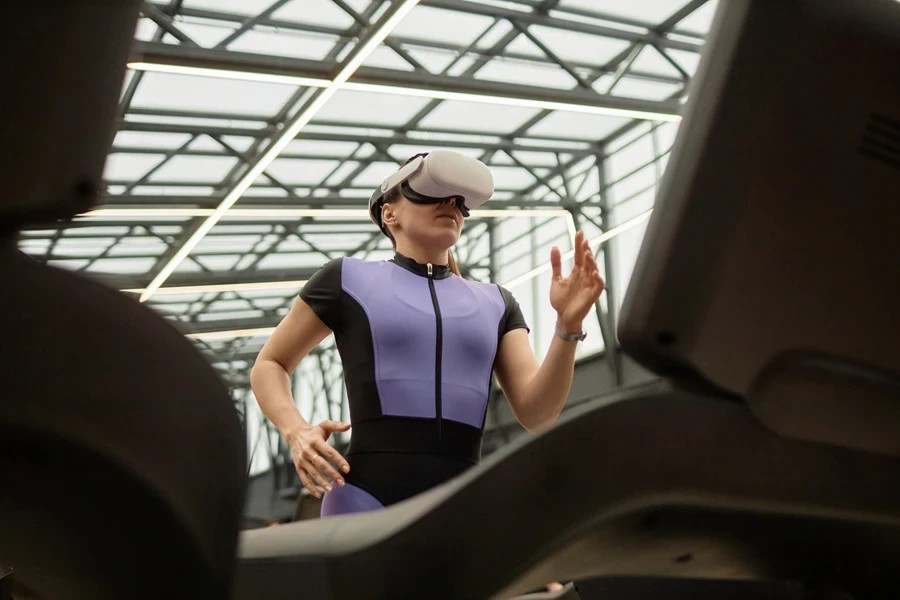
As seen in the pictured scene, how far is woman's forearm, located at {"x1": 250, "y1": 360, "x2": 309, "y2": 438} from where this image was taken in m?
1.41

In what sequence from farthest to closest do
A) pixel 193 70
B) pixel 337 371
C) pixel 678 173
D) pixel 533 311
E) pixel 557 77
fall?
pixel 337 371 < pixel 533 311 < pixel 557 77 < pixel 193 70 < pixel 678 173

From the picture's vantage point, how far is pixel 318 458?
3.93 ft

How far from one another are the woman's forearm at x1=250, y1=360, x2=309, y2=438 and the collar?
0.92 feet

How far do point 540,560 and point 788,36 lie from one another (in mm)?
365

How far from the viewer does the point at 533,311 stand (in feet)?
42.7

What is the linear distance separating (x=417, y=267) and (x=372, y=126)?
838 centimetres

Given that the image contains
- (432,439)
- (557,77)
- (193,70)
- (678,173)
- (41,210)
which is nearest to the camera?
(41,210)

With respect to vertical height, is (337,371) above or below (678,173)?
above

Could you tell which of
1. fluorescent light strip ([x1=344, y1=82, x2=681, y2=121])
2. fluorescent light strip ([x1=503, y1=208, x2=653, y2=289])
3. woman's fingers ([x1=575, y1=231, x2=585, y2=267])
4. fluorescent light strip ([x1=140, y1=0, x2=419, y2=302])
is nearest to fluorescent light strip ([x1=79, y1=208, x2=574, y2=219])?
fluorescent light strip ([x1=140, y1=0, x2=419, y2=302])

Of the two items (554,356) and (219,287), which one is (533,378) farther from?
(219,287)

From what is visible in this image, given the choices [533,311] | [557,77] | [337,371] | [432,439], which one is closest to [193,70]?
[557,77]

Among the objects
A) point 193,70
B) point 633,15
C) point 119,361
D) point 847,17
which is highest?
point 633,15

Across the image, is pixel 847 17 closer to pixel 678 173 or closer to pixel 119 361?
pixel 678 173

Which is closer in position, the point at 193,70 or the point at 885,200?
the point at 885,200
